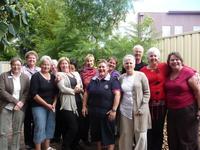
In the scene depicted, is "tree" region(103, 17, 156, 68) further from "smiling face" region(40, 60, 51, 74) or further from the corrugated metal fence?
"smiling face" region(40, 60, 51, 74)

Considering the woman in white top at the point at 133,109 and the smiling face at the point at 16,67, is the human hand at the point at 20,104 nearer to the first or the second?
the smiling face at the point at 16,67

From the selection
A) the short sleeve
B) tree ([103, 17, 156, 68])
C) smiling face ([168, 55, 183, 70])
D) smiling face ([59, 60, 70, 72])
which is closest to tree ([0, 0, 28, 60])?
smiling face ([168, 55, 183, 70])

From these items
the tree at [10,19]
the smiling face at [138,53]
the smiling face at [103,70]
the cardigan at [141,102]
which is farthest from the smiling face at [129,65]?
the tree at [10,19]

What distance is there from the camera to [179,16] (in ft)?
143

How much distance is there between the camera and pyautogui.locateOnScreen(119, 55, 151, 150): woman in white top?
20.3 ft

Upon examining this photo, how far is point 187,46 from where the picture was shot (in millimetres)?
9867

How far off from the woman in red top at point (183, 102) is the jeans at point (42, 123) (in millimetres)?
2201

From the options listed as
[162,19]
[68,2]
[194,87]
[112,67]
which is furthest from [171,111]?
[162,19]

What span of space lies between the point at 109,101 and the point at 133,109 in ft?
1.50

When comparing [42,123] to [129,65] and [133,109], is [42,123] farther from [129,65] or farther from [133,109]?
[129,65]

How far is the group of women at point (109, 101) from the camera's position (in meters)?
5.84

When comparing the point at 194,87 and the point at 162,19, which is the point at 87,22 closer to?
the point at 194,87

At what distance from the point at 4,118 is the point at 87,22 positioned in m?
4.83

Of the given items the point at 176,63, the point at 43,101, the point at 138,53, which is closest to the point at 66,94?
the point at 43,101
